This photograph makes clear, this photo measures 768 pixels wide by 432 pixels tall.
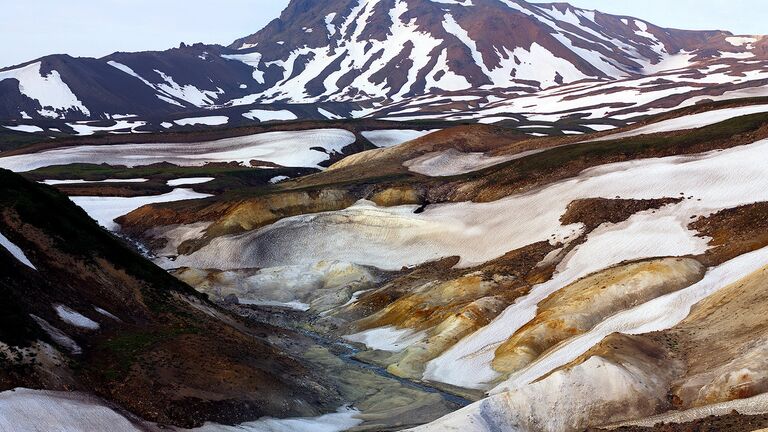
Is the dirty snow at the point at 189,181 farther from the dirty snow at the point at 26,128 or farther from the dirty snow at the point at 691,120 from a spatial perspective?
the dirty snow at the point at 26,128

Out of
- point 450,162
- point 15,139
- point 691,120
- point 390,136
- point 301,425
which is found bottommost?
point 301,425

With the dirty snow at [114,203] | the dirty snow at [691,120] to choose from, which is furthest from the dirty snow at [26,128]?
the dirty snow at [691,120]

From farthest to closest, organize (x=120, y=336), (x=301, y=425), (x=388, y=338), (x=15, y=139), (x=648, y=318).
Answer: (x=15, y=139)
(x=388, y=338)
(x=648, y=318)
(x=120, y=336)
(x=301, y=425)

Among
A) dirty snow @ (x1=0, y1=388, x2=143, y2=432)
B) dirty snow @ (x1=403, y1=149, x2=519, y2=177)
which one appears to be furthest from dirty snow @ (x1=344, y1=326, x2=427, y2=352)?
dirty snow @ (x1=403, y1=149, x2=519, y2=177)

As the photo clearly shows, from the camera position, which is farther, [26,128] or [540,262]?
[26,128]

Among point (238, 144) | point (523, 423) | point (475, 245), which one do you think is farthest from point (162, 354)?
point (238, 144)

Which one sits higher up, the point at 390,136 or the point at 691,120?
the point at 691,120

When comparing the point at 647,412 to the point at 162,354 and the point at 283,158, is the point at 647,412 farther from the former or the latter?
the point at 283,158

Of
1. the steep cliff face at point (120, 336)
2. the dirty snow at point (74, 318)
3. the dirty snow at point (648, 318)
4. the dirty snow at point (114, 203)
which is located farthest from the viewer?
the dirty snow at point (114, 203)

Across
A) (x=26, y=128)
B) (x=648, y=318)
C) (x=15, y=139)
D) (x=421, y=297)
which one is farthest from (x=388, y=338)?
(x=26, y=128)

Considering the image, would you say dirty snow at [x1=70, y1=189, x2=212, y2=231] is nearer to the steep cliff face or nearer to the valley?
the valley

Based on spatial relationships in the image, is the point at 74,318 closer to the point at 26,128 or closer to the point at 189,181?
the point at 189,181

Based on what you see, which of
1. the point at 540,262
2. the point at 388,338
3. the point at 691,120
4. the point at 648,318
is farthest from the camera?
the point at 691,120
